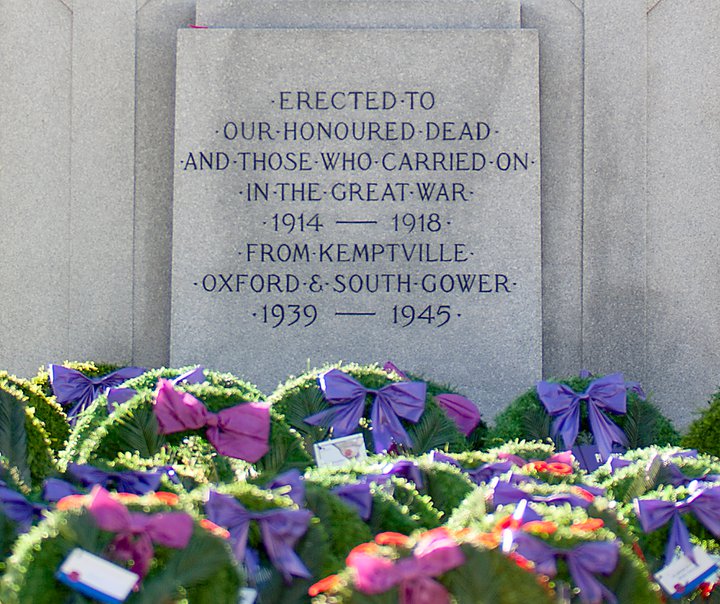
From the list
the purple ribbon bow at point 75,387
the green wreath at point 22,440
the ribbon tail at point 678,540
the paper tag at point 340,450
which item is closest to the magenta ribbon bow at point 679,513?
the ribbon tail at point 678,540

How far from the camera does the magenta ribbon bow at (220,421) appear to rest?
301 centimetres

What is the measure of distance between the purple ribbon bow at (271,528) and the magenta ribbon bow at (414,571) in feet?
1.13

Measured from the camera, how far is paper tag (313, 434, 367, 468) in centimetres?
351

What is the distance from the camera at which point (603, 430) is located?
440cm

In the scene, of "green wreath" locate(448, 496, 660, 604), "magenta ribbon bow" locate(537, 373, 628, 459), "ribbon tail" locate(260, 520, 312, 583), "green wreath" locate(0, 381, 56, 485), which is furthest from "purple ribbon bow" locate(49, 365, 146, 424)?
"green wreath" locate(448, 496, 660, 604)

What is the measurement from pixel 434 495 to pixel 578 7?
16.4 ft

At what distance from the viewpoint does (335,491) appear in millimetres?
2334

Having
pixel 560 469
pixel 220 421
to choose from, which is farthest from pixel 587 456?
pixel 220 421

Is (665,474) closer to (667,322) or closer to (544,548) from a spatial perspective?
(544,548)

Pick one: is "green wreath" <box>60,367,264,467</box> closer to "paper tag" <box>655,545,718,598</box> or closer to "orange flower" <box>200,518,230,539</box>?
"orange flower" <box>200,518,230,539</box>

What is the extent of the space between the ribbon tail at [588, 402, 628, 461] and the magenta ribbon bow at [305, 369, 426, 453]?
77cm

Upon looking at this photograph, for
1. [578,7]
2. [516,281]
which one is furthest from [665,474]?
[578,7]

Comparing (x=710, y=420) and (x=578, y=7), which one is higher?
(x=578, y=7)

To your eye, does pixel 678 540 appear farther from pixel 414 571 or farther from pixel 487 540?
pixel 414 571
